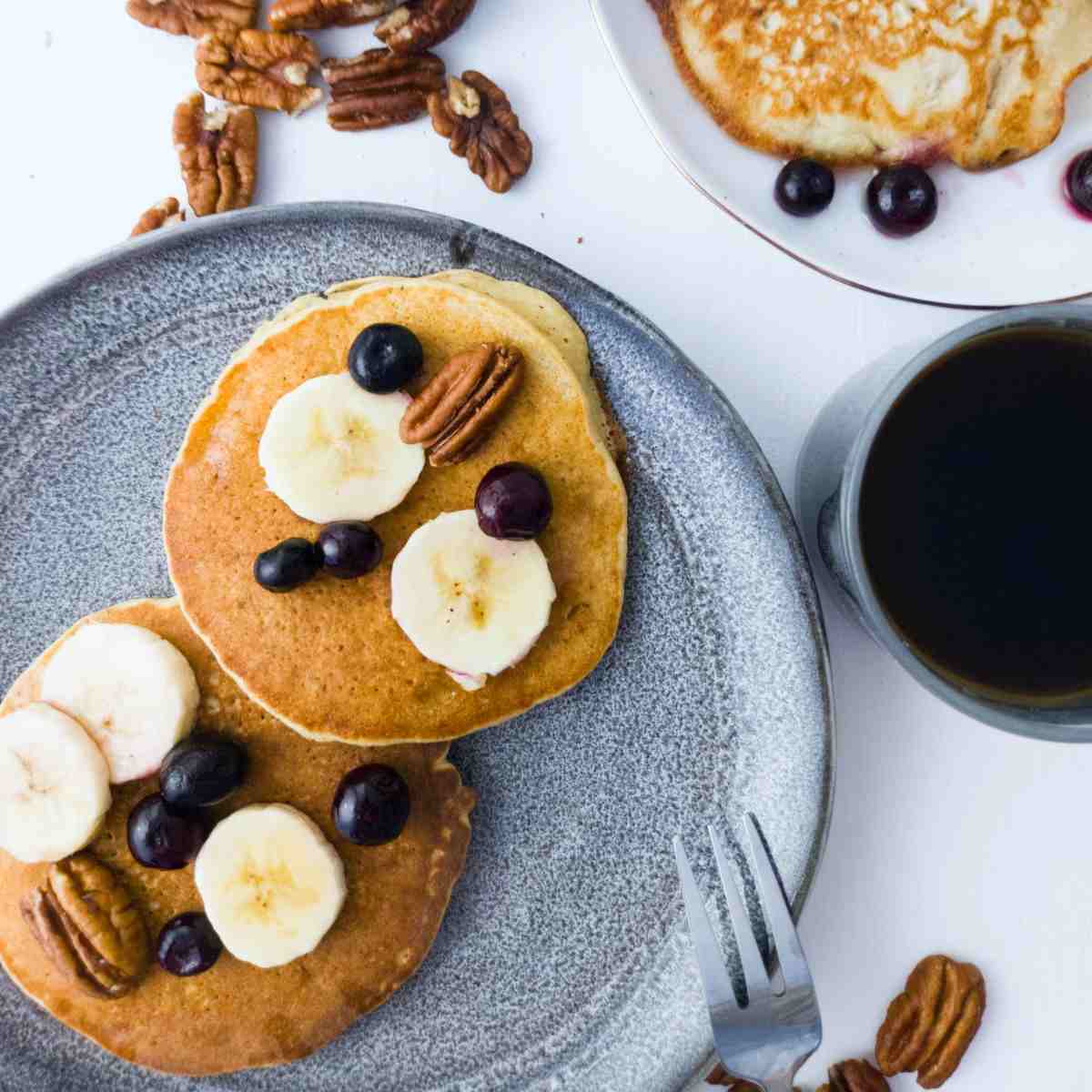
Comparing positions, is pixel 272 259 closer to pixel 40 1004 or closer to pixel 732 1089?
pixel 40 1004

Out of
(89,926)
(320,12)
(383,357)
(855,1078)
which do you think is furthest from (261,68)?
(855,1078)

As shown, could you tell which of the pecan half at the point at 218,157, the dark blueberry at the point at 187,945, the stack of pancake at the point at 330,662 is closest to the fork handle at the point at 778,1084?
the stack of pancake at the point at 330,662

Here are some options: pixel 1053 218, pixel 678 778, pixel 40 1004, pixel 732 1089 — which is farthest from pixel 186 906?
pixel 1053 218

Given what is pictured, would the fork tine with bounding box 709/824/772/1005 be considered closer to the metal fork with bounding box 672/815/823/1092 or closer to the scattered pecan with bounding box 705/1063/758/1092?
the metal fork with bounding box 672/815/823/1092

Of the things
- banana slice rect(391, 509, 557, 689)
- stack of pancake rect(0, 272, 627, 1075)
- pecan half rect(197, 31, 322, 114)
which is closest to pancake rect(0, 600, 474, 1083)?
stack of pancake rect(0, 272, 627, 1075)

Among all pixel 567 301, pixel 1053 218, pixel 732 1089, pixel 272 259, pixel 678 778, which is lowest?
pixel 732 1089

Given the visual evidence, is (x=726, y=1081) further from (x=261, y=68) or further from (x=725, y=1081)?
(x=261, y=68)

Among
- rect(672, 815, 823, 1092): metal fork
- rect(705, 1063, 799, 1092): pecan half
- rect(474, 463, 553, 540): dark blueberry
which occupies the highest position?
rect(474, 463, 553, 540): dark blueberry
